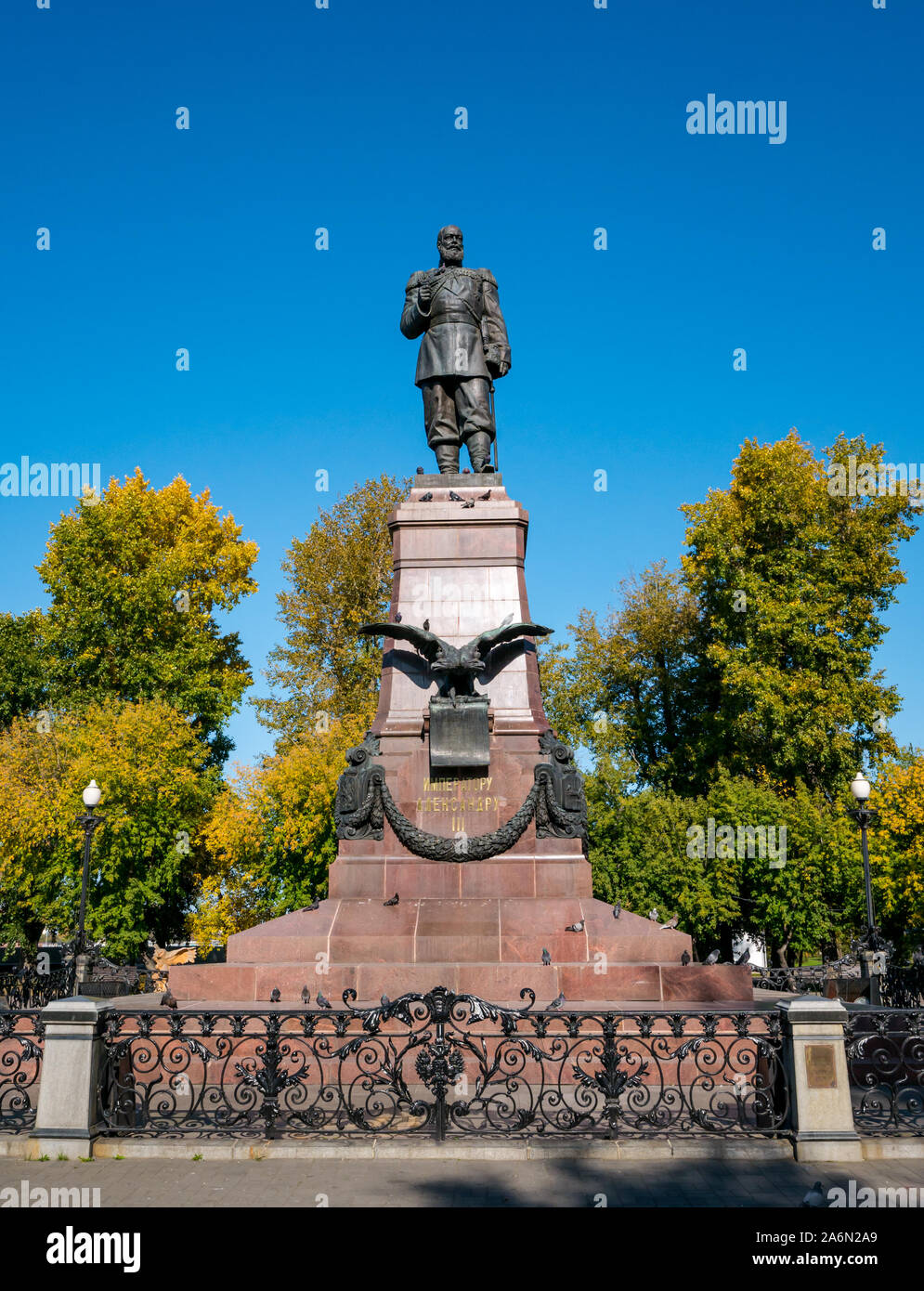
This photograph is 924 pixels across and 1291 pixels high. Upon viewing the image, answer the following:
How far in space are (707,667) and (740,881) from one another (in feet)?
25.5

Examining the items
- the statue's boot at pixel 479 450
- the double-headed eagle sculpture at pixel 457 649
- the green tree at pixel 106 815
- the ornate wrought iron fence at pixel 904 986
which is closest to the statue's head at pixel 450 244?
the statue's boot at pixel 479 450

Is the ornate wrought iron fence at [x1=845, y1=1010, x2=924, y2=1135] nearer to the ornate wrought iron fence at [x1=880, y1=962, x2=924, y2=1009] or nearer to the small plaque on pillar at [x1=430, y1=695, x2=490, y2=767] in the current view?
the small plaque on pillar at [x1=430, y1=695, x2=490, y2=767]

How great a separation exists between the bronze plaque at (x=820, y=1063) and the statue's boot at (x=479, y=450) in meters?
10.1

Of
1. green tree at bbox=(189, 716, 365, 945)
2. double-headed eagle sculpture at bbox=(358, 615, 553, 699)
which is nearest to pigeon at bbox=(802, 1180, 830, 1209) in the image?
double-headed eagle sculpture at bbox=(358, 615, 553, 699)

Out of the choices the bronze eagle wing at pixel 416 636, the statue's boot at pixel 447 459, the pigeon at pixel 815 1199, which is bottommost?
the pigeon at pixel 815 1199

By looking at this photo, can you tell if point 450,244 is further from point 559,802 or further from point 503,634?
point 559,802

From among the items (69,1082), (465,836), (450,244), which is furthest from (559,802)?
(450,244)

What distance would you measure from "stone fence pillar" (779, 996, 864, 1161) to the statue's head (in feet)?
41.1

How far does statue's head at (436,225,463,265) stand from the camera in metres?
16.7

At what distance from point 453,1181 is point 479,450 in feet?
36.4

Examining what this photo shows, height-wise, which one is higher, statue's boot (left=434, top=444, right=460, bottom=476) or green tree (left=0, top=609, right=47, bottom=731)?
green tree (left=0, top=609, right=47, bottom=731)

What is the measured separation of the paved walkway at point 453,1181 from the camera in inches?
265

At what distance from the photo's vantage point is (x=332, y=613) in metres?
37.2

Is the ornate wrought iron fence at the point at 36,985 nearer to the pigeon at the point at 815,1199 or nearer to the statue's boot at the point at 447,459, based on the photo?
the statue's boot at the point at 447,459
